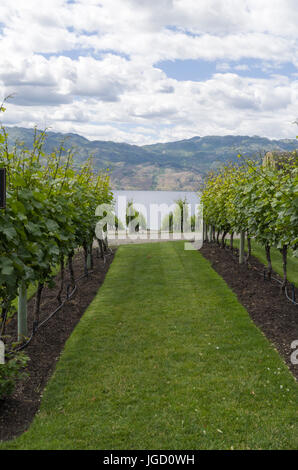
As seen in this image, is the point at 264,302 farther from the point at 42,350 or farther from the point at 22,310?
the point at 22,310

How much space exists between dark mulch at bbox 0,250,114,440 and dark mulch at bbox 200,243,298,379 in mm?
3312

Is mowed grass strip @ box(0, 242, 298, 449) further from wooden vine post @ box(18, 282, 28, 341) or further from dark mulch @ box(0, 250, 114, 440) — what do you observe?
wooden vine post @ box(18, 282, 28, 341)

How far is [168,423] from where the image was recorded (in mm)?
3904

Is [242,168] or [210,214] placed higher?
[242,168]

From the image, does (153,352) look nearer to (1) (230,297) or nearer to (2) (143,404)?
(2) (143,404)

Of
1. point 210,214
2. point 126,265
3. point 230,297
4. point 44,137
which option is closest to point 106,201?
point 126,265

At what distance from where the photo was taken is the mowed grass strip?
371cm

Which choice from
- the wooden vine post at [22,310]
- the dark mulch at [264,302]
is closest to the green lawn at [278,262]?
the dark mulch at [264,302]

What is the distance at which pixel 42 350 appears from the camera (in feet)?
19.0

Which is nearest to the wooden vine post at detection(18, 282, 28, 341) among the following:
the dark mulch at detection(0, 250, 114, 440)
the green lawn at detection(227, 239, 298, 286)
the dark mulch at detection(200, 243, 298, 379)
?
the dark mulch at detection(0, 250, 114, 440)

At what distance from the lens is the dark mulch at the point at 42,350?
13.3 ft

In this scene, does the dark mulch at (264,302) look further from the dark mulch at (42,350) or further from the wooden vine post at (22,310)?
the wooden vine post at (22,310)

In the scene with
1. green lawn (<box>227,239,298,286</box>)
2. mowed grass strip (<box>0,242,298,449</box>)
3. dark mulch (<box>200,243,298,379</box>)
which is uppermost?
green lawn (<box>227,239,298,286</box>)
